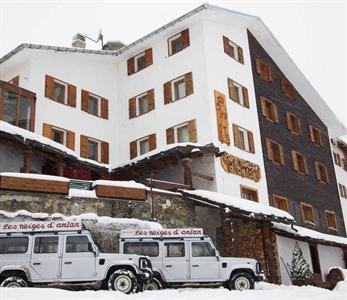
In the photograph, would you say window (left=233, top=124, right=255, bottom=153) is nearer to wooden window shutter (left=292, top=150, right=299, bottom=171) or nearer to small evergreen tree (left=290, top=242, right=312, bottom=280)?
wooden window shutter (left=292, top=150, right=299, bottom=171)

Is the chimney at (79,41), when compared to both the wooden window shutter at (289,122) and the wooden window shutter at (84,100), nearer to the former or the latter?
the wooden window shutter at (84,100)

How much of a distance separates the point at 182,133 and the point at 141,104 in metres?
3.83

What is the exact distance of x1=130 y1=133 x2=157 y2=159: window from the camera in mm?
25891

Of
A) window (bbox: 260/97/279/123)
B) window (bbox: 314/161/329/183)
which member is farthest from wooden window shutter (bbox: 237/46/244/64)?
window (bbox: 314/161/329/183)

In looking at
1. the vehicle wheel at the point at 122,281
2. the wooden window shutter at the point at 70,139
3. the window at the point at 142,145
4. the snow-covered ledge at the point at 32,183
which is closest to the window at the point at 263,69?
the window at the point at 142,145

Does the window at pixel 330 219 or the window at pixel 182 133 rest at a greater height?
the window at pixel 182 133

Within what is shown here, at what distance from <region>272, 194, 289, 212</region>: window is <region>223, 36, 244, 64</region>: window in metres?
7.86

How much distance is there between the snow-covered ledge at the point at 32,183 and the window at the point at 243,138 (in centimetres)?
1071

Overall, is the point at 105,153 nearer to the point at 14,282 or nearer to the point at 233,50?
the point at 233,50

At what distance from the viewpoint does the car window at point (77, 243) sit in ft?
43.2

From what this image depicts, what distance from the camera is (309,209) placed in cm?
2917

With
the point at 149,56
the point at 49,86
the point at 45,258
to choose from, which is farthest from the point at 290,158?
the point at 45,258

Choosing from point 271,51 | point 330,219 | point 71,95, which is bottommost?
point 330,219

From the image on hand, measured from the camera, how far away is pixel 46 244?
13.2 metres
